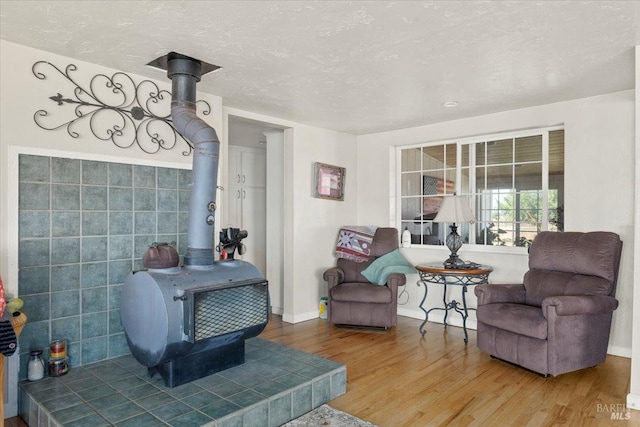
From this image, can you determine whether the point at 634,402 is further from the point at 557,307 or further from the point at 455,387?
the point at 455,387

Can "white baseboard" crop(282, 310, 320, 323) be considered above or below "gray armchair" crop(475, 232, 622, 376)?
below

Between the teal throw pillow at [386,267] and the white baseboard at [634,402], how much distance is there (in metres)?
2.17

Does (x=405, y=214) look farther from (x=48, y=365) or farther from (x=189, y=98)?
(x=48, y=365)

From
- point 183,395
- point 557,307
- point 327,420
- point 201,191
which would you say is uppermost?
point 201,191

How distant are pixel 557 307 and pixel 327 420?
173 centimetres

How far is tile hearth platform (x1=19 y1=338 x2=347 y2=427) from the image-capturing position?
2150mm

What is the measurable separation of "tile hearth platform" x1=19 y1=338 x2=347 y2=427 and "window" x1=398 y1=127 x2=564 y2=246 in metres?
2.44

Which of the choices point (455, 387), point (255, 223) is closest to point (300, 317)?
point (255, 223)

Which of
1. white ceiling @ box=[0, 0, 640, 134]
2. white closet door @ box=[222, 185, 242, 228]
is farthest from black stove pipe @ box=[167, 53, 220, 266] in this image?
white closet door @ box=[222, 185, 242, 228]

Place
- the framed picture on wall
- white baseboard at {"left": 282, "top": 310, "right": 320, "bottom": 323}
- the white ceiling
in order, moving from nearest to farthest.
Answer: the white ceiling < white baseboard at {"left": 282, "top": 310, "right": 320, "bottom": 323} < the framed picture on wall


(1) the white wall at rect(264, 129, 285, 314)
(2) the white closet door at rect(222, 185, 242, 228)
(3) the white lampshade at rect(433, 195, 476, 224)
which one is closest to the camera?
(3) the white lampshade at rect(433, 195, 476, 224)

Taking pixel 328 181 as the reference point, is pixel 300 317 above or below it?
below

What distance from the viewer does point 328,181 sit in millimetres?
4973

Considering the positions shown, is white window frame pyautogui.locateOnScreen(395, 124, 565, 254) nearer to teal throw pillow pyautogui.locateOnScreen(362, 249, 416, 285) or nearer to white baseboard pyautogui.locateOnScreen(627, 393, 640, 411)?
teal throw pillow pyautogui.locateOnScreen(362, 249, 416, 285)
